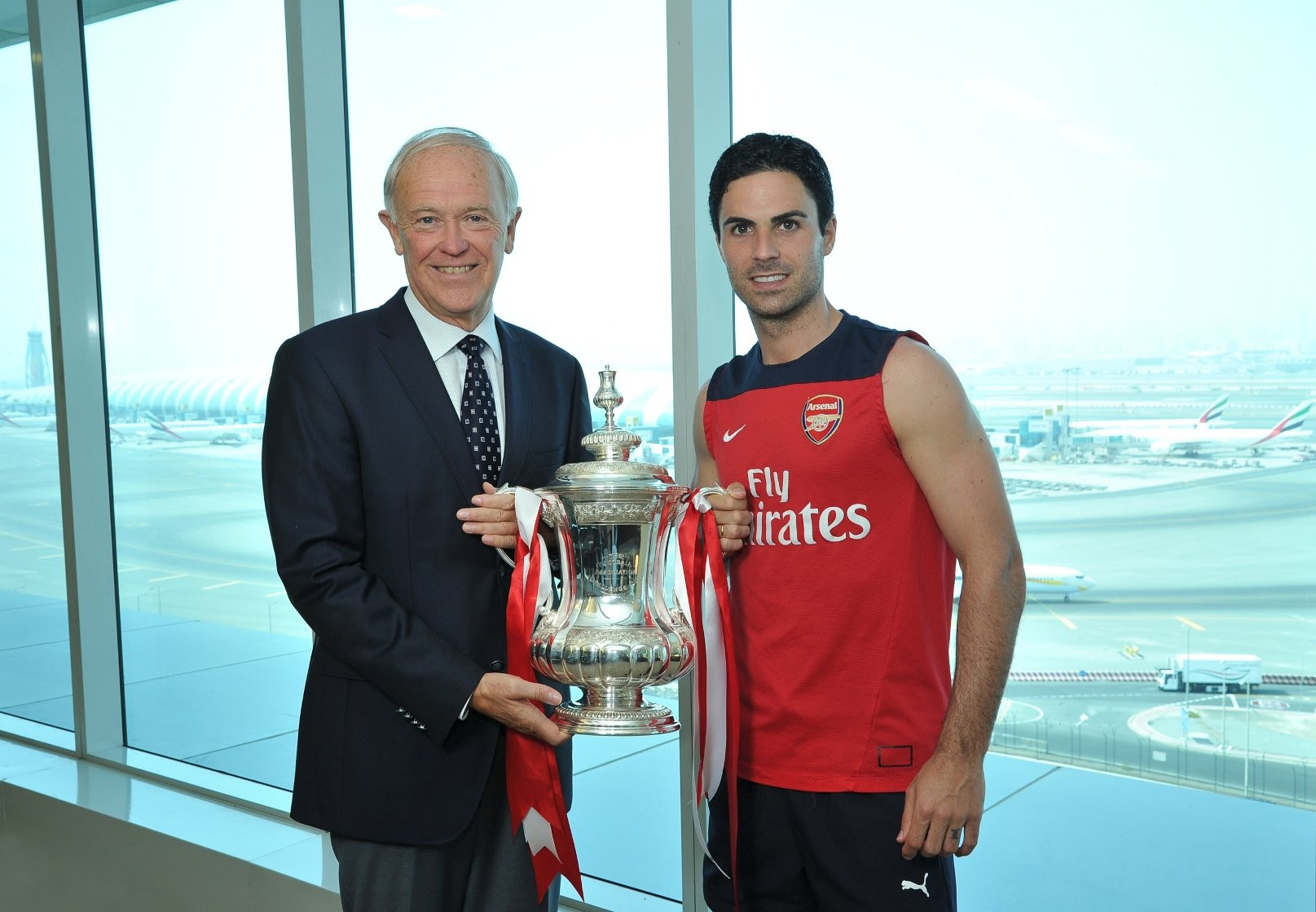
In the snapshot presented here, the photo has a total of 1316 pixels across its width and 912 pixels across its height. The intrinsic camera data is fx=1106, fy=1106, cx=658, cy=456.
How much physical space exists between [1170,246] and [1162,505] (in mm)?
427

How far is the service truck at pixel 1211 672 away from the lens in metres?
1.78

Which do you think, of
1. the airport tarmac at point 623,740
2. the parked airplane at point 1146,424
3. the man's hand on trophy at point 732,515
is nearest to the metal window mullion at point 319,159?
the airport tarmac at point 623,740

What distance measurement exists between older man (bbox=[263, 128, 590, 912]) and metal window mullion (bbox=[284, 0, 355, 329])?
1.06 metres

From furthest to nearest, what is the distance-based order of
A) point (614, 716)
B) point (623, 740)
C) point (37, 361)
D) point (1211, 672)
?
point (37, 361)
point (623, 740)
point (1211, 672)
point (614, 716)

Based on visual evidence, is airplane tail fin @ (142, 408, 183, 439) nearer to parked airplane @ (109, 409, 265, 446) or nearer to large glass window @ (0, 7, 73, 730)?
parked airplane @ (109, 409, 265, 446)

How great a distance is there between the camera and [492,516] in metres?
1.57

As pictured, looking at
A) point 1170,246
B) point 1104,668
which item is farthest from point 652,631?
point 1170,246

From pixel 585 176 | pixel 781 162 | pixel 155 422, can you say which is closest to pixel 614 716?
pixel 781 162

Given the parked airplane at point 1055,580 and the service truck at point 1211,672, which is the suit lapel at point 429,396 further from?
the service truck at point 1211,672

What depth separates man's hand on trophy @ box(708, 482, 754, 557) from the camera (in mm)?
1611

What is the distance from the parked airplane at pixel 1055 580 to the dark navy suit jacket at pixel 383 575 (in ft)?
2.86

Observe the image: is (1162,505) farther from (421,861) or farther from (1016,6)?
(421,861)

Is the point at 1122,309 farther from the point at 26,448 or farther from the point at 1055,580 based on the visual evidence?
the point at 26,448

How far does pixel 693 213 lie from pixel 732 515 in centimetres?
76
